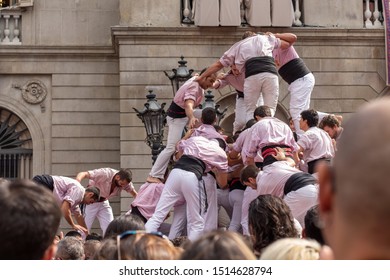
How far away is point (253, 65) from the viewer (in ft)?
37.5

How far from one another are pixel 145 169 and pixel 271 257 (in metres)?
17.6

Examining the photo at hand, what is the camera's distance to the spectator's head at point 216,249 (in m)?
3.40

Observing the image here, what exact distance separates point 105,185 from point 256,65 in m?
3.93

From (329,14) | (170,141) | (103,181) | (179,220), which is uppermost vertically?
(329,14)

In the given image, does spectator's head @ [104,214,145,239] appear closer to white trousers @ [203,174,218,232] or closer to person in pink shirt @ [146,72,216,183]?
white trousers @ [203,174,218,232]

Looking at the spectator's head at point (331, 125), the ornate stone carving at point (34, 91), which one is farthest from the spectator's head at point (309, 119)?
the ornate stone carving at point (34, 91)

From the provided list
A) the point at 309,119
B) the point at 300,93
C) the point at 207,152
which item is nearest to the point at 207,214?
the point at 207,152

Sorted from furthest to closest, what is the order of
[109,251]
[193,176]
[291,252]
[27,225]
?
[193,176] < [109,251] < [291,252] < [27,225]

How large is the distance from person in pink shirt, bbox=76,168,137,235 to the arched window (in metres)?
8.60

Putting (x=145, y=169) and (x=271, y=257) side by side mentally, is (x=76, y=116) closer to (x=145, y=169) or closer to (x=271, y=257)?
(x=145, y=169)

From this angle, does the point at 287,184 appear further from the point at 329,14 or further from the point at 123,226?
the point at 329,14

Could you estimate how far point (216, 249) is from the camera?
11.2 feet

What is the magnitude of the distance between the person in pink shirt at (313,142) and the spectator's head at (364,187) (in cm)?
823

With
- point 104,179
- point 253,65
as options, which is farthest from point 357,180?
point 104,179
